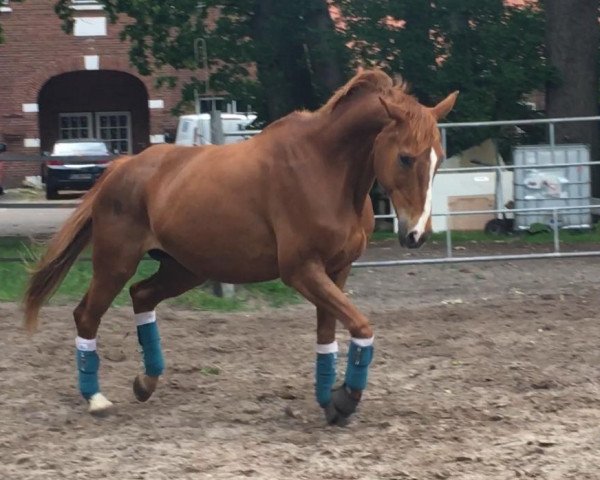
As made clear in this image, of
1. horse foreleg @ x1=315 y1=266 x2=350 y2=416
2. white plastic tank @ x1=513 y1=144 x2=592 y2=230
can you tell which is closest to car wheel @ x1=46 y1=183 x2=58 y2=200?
white plastic tank @ x1=513 y1=144 x2=592 y2=230

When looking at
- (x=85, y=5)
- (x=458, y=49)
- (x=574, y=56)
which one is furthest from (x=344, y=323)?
(x=85, y=5)

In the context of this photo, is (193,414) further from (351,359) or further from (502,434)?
(502,434)

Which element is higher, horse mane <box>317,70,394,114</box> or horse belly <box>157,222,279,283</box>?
horse mane <box>317,70,394,114</box>

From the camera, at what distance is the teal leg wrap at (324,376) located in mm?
5551

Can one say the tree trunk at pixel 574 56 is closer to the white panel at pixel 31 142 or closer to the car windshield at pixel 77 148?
the car windshield at pixel 77 148

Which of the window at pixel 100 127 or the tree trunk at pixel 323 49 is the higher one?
the tree trunk at pixel 323 49

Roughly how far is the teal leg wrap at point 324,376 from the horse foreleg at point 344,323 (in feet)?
0.32

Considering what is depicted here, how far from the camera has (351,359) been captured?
5.38m

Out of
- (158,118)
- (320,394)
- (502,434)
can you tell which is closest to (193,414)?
(320,394)

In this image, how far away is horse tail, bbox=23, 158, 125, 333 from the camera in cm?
645

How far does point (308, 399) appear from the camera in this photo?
6172mm

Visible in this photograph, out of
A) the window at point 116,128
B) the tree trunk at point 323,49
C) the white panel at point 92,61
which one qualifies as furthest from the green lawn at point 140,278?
the window at point 116,128

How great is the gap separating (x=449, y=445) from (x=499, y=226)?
387 inches

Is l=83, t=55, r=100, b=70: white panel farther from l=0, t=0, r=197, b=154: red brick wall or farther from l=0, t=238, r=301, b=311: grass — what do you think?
l=0, t=238, r=301, b=311: grass
